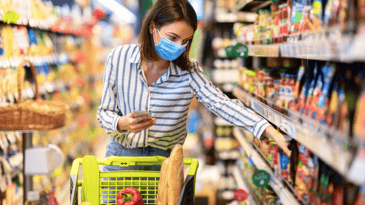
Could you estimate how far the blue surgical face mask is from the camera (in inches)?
69.6

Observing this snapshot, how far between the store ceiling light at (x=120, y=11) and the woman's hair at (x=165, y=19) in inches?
238

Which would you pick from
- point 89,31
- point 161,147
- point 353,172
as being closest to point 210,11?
point 89,31

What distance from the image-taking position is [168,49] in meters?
1.79

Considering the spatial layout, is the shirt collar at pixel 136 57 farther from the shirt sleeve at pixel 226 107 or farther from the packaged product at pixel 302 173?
the packaged product at pixel 302 173

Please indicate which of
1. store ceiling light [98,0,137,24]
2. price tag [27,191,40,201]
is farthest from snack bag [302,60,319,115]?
store ceiling light [98,0,137,24]

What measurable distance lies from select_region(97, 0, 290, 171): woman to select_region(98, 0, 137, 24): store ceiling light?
607 centimetres

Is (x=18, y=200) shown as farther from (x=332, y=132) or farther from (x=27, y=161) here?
(x=332, y=132)

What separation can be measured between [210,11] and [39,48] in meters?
2.56

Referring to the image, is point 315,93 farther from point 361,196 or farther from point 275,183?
point 275,183

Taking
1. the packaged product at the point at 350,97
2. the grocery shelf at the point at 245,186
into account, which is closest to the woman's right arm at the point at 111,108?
the packaged product at the point at 350,97

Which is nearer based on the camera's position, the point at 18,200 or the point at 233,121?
the point at 233,121

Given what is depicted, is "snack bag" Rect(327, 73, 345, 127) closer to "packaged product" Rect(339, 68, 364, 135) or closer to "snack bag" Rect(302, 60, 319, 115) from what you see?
"packaged product" Rect(339, 68, 364, 135)

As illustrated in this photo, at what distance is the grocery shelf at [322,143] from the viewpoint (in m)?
0.93

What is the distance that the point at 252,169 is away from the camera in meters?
2.91
